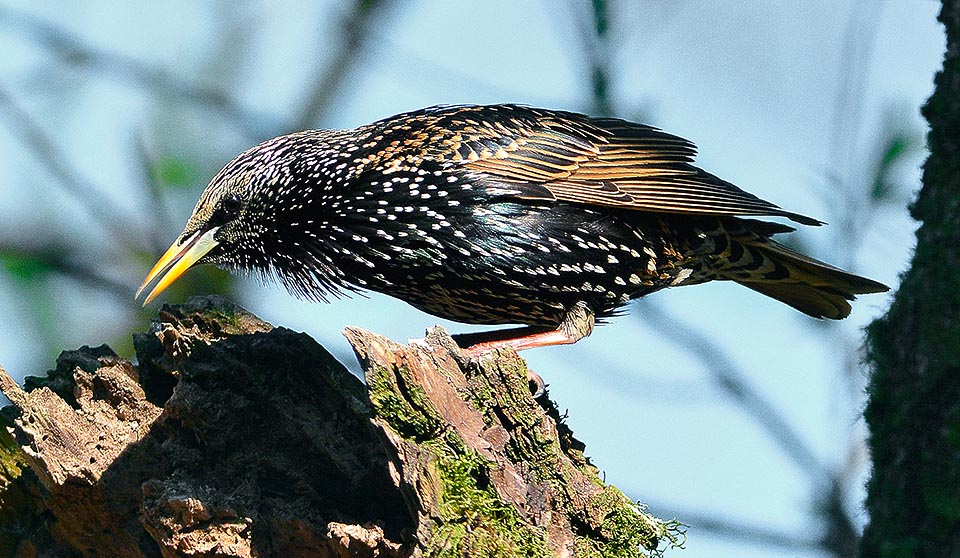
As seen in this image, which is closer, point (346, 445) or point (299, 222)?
point (346, 445)

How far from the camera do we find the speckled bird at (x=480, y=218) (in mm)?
4574

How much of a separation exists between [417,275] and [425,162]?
0.49m

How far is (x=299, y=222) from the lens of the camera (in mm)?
4805

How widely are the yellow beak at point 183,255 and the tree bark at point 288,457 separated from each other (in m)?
0.69

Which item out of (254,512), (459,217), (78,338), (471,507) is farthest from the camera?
(78,338)

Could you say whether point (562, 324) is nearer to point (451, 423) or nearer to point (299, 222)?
point (299, 222)

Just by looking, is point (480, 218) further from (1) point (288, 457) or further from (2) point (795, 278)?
(2) point (795, 278)

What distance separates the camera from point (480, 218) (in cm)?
456

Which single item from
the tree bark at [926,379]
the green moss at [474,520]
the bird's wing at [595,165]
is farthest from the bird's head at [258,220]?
the tree bark at [926,379]

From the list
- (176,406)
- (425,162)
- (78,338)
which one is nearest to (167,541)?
(176,406)

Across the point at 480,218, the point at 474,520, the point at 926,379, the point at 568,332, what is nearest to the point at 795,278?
the point at 568,332

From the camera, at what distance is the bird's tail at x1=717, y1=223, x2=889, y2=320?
5.32 meters

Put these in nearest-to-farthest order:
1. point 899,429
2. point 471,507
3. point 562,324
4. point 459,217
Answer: point 899,429 → point 471,507 → point 459,217 → point 562,324

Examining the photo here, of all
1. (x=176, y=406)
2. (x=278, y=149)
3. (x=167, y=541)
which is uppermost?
(x=278, y=149)
